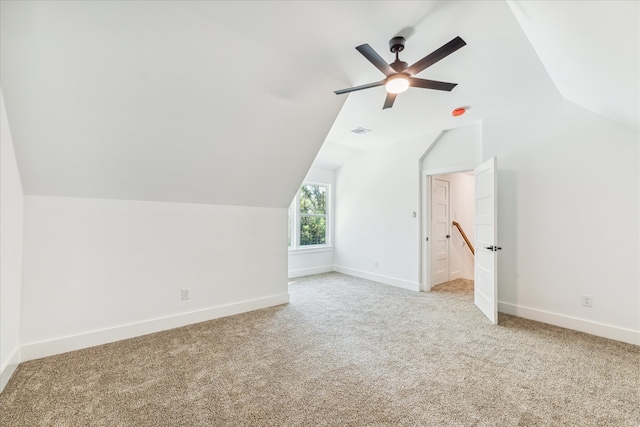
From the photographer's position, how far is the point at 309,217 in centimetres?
602

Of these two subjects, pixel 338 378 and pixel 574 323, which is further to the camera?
pixel 574 323

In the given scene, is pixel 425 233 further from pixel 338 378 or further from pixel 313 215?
pixel 338 378

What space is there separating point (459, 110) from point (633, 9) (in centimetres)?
224

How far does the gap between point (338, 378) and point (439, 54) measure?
2.45 meters

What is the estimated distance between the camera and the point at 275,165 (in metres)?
3.32

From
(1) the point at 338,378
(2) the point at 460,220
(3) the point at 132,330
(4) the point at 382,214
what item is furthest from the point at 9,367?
(2) the point at 460,220

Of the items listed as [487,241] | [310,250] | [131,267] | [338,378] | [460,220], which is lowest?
[338,378]

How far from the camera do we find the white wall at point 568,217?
273cm

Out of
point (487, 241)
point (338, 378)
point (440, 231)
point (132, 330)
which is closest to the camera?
point (338, 378)

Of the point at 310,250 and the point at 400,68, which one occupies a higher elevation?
the point at 400,68

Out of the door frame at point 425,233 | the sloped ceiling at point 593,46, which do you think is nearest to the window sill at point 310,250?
the door frame at point 425,233

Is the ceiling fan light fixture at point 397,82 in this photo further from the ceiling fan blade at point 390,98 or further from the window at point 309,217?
the window at point 309,217

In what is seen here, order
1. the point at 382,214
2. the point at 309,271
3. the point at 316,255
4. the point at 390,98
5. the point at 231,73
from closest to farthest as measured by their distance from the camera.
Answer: the point at 231,73
the point at 390,98
the point at 382,214
the point at 309,271
the point at 316,255

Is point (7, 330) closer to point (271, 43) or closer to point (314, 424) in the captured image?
point (314, 424)
